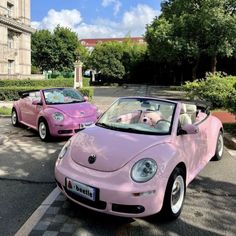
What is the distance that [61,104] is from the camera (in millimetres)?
9281

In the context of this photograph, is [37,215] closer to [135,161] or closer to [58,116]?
[135,161]

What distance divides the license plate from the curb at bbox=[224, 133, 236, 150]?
4.97 m

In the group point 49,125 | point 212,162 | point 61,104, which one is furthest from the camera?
point 61,104

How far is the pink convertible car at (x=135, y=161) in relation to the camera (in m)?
3.80

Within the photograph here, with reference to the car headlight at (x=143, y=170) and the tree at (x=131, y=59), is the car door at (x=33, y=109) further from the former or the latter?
the tree at (x=131, y=59)

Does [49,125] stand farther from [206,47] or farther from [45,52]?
[45,52]

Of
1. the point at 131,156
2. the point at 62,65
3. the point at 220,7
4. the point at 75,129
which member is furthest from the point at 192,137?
the point at 62,65

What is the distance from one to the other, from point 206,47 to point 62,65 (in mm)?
37764

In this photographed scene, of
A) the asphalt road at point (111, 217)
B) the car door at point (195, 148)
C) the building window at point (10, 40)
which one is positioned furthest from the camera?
the building window at point (10, 40)

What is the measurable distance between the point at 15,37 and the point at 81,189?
45.1 meters

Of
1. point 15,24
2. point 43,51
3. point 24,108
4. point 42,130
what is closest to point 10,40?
point 15,24

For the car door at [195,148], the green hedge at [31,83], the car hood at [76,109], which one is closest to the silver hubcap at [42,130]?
the car hood at [76,109]

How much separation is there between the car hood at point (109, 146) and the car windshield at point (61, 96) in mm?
4854

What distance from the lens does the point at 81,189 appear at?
13.0 ft
